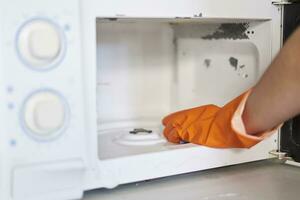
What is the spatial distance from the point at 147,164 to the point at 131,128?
11.7 inches

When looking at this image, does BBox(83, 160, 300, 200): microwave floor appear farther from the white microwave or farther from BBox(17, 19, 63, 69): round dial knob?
BBox(17, 19, 63, 69): round dial knob

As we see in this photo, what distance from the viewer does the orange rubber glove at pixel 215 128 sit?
2.53 feet

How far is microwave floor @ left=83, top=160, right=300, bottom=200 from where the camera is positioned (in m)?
0.71

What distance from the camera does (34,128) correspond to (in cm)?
61

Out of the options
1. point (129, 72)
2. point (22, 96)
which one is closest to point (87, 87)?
point (22, 96)

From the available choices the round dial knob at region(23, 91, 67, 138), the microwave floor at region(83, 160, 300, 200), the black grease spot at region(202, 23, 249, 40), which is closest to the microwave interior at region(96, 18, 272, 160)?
the black grease spot at region(202, 23, 249, 40)

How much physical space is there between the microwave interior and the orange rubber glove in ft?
0.14

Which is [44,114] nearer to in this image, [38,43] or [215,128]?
[38,43]

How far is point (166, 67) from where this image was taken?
3.75 ft

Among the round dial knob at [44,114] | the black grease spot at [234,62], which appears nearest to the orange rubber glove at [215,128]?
the black grease spot at [234,62]

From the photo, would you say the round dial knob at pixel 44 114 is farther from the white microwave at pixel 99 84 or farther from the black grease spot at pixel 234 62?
the black grease spot at pixel 234 62

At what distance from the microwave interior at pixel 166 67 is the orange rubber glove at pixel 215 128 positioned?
0.14 ft

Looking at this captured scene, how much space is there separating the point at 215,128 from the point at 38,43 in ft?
1.16

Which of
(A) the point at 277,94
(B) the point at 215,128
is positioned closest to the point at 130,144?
(B) the point at 215,128
